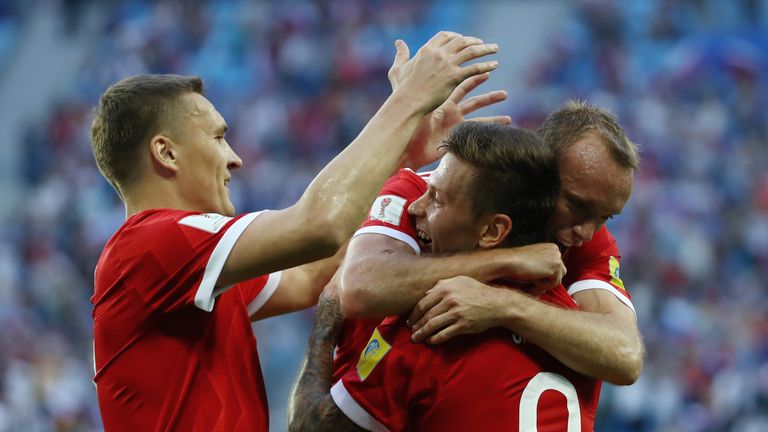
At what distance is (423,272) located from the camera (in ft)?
10.3

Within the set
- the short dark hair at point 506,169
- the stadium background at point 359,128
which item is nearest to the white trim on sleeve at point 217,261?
the short dark hair at point 506,169

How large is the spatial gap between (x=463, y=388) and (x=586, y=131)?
856 mm

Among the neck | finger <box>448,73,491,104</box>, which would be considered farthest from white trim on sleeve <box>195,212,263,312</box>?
finger <box>448,73,491,104</box>

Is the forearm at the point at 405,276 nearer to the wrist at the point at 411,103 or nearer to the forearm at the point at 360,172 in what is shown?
the forearm at the point at 360,172

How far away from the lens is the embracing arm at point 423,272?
3.13 metres

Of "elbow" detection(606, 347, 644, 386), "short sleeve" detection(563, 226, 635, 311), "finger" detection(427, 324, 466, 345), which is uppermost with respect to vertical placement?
"finger" detection(427, 324, 466, 345)

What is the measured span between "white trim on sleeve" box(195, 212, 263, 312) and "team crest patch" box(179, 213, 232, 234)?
48mm

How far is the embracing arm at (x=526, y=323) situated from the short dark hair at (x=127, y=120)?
1.09m

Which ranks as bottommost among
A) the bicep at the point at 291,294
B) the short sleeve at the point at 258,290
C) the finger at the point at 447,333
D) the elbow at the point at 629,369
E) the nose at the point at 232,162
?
the bicep at the point at 291,294

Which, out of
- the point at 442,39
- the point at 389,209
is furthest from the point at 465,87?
the point at 389,209

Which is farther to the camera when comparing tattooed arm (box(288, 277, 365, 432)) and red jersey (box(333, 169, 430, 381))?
red jersey (box(333, 169, 430, 381))

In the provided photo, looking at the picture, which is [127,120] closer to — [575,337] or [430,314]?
[430,314]

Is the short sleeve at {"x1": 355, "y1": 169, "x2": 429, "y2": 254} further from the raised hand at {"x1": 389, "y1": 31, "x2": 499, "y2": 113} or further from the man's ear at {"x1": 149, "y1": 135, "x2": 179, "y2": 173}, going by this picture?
the man's ear at {"x1": 149, "y1": 135, "x2": 179, "y2": 173}

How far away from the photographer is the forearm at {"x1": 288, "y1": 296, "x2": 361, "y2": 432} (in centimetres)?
322
